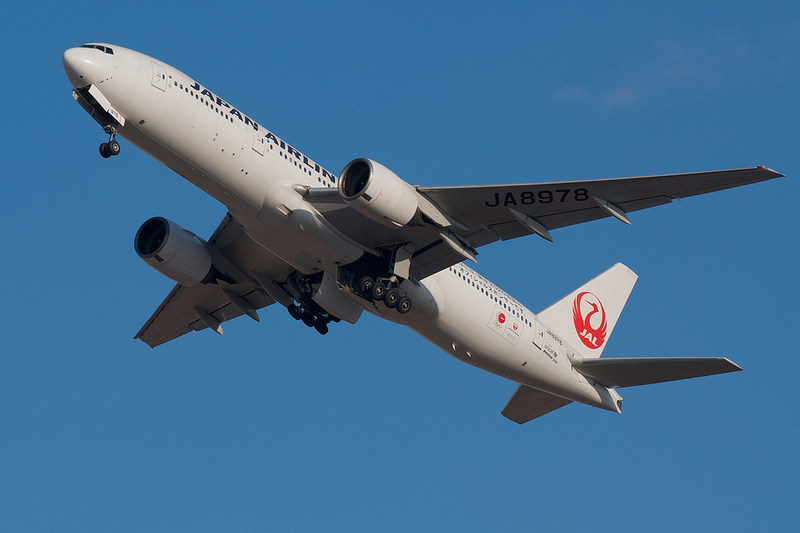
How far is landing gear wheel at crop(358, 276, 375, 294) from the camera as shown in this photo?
27.3m

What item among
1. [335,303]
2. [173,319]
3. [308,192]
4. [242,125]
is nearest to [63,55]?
[242,125]

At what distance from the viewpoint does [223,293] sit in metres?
32.7

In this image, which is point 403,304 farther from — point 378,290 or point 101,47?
point 101,47

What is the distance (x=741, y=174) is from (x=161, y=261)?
16.6 metres

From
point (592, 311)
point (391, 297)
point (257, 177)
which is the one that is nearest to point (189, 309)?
point (391, 297)

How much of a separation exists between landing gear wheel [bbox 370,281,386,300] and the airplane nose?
9.45 m

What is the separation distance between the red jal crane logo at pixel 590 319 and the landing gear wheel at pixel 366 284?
10506mm

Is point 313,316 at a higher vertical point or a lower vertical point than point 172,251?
higher

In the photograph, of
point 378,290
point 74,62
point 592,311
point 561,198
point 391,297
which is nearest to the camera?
point 74,62

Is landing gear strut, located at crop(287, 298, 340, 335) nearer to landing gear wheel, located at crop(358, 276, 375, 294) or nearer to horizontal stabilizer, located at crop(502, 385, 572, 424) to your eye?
landing gear wheel, located at crop(358, 276, 375, 294)

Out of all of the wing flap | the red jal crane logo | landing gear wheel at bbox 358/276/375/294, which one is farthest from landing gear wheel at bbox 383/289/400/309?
the red jal crane logo

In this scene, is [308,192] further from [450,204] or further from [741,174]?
[741,174]

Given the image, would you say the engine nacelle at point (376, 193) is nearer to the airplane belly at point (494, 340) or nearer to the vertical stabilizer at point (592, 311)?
the airplane belly at point (494, 340)

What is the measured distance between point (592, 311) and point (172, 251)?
1582 centimetres
